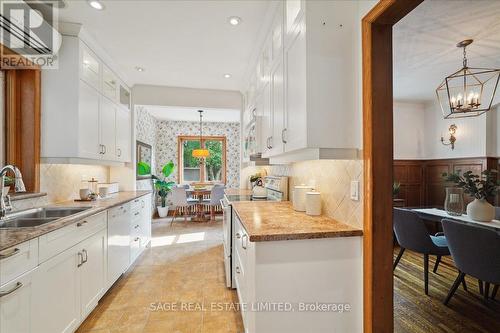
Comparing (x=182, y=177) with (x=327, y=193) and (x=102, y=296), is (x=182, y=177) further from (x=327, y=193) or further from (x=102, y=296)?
(x=327, y=193)

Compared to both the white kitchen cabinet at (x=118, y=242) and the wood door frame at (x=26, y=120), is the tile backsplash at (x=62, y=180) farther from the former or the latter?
the white kitchen cabinet at (x=118, y=242)

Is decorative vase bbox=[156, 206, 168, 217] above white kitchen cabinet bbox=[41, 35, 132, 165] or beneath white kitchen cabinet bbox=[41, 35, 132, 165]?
beneath

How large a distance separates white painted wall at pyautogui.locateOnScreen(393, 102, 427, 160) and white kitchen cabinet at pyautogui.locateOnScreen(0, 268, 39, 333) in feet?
18.2

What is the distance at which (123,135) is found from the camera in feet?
11.7

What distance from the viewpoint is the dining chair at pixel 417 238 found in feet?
7.93

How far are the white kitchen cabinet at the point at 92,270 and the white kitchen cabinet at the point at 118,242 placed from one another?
12 cm

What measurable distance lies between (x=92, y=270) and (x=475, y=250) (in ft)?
10.5

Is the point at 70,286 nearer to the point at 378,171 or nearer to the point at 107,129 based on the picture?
the point at 107,129

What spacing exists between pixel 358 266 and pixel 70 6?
3.10 meters

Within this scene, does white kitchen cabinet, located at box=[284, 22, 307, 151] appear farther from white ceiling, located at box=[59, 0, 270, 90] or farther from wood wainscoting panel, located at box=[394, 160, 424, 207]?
wood wainscoting panel, located at box=[394, 160, 424, 207]

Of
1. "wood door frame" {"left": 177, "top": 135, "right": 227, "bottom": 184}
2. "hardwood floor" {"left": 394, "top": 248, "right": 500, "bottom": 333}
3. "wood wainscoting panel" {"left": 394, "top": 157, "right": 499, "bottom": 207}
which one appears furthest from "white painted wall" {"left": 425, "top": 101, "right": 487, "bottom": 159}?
"wood door frame" {"left": 177, "top": 135, "right": 227, "bottom": 184}

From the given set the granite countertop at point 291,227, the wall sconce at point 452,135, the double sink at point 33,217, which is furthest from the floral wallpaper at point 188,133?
the granite countertop at point 291,227

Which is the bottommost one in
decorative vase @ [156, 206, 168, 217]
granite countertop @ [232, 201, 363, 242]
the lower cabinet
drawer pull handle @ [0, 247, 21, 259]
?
decorative vase @ [156, 206, 168, 217]

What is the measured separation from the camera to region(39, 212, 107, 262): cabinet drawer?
1434mm
